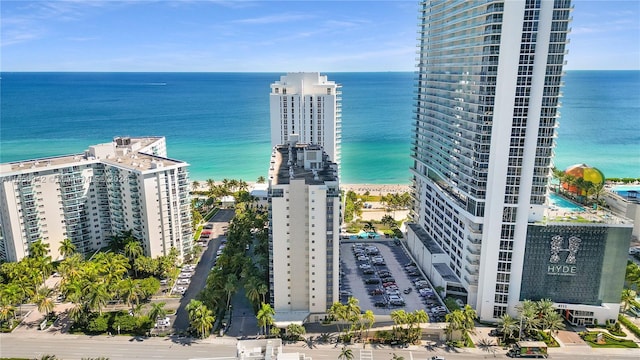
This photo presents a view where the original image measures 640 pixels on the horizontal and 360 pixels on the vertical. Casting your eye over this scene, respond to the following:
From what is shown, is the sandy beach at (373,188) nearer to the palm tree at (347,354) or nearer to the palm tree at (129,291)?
the palm tree at (129,291)

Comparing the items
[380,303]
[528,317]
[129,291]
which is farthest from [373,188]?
[129,291]

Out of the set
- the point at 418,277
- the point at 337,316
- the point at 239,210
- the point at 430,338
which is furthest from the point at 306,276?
the point at 239,210

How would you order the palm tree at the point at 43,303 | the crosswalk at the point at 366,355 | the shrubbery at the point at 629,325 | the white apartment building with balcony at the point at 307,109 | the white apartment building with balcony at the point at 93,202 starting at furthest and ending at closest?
the white apartment building with balcony at the point at 307,109
the white apartment building with balcony at the point at 93,202
the palm tree at the point at 43,303
the shrubbery at the point at 629,325
the crosswalk at the point at 366,355

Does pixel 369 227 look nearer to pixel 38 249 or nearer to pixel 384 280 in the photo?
pixel 384 280

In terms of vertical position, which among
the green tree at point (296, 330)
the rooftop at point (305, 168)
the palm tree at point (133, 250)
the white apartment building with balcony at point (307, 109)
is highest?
the white apartment building with balcony at point (307, 109)

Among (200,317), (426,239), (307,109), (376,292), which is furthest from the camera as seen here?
(307,109)

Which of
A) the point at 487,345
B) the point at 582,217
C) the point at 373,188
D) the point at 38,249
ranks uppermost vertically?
the point at 582,217

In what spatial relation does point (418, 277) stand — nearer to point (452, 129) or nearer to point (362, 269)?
point (362, 269)

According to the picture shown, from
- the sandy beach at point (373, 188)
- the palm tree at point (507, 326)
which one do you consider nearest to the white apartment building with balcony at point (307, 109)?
the sandy beach at point (373, 188)

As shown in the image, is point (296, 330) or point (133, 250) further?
point (133, 250)
